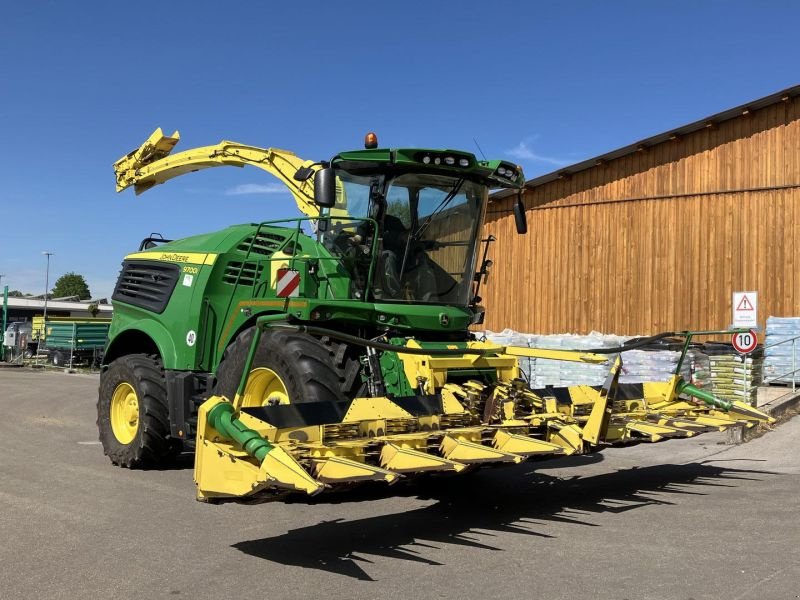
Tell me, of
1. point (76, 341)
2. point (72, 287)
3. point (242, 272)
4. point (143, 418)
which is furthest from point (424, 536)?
point (72, 287)

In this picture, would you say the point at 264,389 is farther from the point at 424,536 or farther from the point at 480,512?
the point at 480,512

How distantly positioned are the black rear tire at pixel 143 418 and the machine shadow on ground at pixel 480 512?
2791mm

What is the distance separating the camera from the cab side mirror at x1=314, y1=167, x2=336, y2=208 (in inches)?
278

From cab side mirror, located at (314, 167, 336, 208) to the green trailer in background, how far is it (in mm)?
28506

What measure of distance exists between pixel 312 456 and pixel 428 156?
3552 mm

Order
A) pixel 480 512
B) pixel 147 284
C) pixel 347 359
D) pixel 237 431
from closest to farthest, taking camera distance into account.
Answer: pixel 237 431
pixel 347 359
pixel 480 512
pixel 147 284

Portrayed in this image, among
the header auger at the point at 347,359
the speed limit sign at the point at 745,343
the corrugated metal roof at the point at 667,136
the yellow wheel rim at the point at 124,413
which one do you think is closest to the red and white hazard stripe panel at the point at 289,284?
the header auger at the point at 347,359

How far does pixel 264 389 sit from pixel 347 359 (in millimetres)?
930

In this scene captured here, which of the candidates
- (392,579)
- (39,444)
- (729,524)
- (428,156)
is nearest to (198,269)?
(428,156)

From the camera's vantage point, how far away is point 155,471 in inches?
359

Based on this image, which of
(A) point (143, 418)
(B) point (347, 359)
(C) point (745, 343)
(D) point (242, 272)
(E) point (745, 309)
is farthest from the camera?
(E) point (745, 309)

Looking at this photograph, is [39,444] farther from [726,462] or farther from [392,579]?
[726,462]

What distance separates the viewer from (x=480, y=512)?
276 inches

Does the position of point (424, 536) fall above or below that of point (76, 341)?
below
